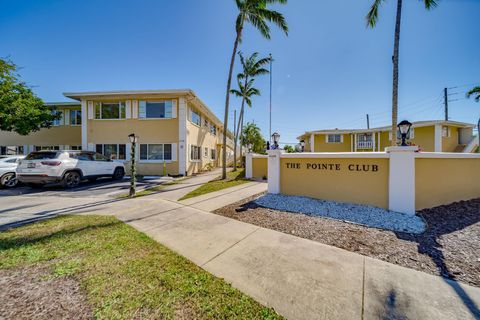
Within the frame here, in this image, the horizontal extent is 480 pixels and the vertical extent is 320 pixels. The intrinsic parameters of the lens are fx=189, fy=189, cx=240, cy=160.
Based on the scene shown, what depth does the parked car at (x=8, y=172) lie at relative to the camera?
911 centimetres

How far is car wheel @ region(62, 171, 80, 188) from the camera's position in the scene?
351 inches

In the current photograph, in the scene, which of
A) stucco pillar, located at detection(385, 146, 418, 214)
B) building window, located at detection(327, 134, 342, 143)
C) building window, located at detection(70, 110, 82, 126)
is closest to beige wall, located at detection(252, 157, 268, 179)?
stucco pillar, located at detection(385, 146, 418, 214)

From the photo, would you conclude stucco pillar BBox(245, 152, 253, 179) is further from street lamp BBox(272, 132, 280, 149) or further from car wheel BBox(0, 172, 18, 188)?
car wheel BBox(0, 172, 18, 188)

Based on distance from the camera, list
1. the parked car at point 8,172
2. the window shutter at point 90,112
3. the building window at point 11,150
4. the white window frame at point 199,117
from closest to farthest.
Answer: the parked car at point 8,172 → the window shutter at point 90,112 → the white window frame at point 199,117 → the building window at point 11,150

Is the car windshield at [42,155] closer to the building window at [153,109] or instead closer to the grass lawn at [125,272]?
the grass lawn at [125,272]

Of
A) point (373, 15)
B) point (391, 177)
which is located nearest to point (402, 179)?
point (391, 177)

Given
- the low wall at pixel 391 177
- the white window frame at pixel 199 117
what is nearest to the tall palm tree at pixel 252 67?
the white window frame at pixel 199 117

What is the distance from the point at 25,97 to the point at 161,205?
1587cm

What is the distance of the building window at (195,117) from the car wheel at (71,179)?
8253mm

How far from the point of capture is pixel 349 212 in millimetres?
5254

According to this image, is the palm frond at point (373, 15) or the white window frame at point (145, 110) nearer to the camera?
the palm frond at point (373, 15)

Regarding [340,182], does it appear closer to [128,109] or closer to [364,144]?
[128,109]

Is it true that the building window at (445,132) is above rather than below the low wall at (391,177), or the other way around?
above

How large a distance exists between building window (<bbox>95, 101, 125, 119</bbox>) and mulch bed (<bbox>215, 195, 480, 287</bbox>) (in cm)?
1304
